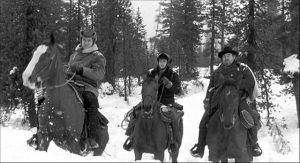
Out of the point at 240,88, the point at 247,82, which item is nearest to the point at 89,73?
the point at 240,88

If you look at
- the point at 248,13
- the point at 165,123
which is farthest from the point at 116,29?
the point at 165,123

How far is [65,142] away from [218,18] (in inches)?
1500

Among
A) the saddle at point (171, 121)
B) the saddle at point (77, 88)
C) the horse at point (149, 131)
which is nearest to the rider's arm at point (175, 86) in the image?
the saddle at point (171, 121)

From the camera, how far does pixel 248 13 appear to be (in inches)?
846

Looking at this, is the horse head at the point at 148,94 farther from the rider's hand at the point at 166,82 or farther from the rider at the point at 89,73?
the rider at the point at 89,73

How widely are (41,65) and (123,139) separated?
11.3m

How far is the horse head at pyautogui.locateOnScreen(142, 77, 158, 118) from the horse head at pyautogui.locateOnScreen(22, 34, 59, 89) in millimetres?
2357

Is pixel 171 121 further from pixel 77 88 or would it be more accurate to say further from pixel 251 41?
pixel 251 41

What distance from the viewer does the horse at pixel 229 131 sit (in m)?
7.64

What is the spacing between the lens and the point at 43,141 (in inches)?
272

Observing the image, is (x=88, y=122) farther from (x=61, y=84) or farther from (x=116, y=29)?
(x=116, y=29)

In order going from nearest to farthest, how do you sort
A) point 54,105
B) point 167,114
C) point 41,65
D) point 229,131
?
point 41,65 → point 54,105 → point 229,131 → point 167,114

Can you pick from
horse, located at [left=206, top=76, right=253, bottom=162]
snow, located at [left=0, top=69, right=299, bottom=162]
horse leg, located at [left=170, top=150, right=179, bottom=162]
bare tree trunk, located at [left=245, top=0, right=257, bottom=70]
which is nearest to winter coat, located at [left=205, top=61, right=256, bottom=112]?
horse, located at [left=206, top=76, right=253, bottom=162]

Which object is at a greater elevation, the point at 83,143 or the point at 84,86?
the point at 84,86
